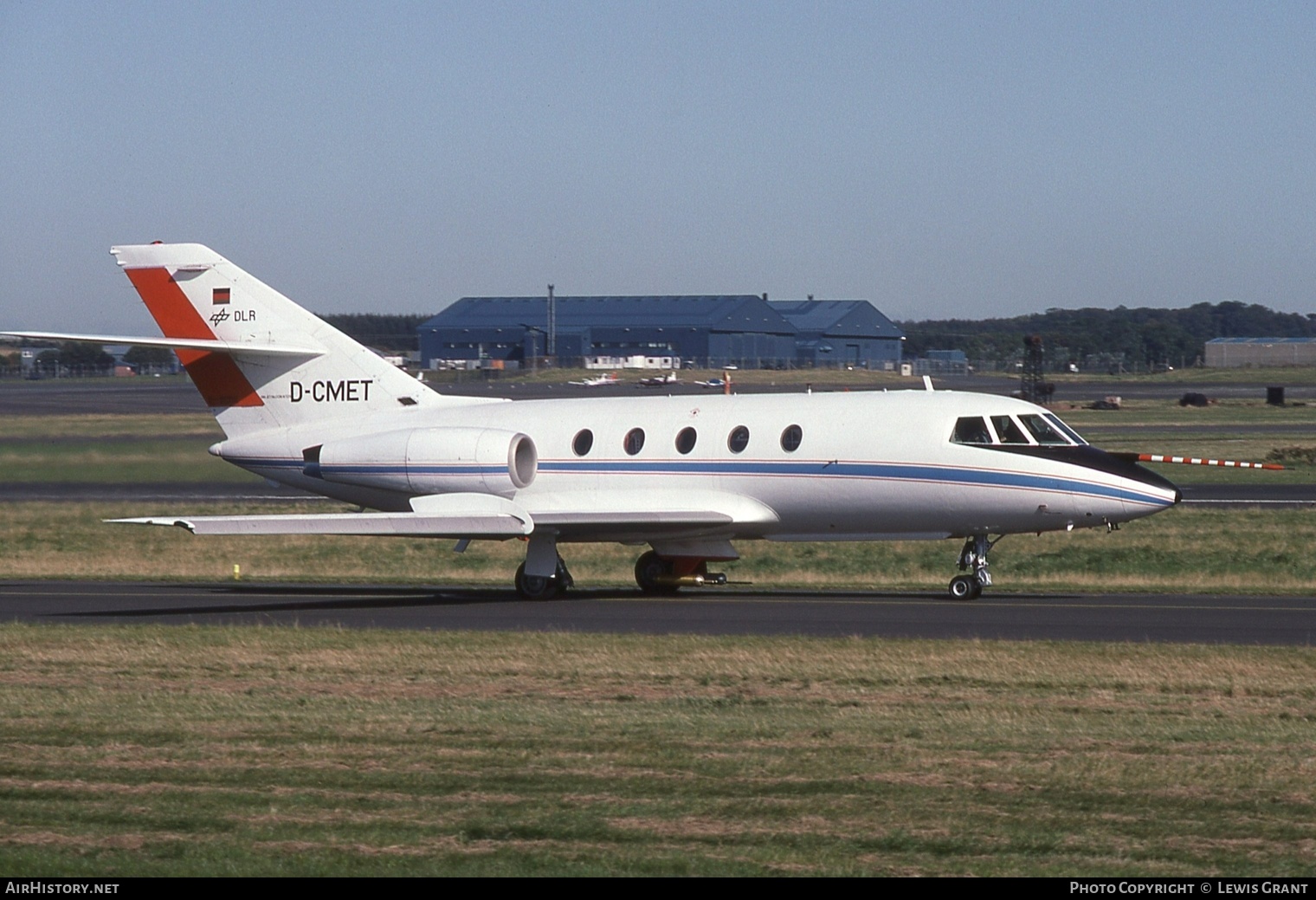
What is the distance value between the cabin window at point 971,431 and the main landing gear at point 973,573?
1407 millimetres

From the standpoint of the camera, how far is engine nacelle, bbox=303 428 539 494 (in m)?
24.9

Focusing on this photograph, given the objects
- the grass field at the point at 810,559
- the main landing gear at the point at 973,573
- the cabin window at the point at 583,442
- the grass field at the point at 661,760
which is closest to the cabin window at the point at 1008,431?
the main landing gear at the point at 973,573

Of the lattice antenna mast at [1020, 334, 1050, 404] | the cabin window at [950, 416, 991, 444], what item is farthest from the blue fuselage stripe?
the lattice antenna mast at [1020, 334, 1050, 404]

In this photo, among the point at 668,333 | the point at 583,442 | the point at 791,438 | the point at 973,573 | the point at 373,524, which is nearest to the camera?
the point at 373,524

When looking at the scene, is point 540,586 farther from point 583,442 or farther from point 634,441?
→ point 634,441

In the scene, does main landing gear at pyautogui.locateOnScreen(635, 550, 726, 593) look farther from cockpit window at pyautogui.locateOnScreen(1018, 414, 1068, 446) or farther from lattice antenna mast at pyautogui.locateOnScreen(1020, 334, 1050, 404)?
lattice antenna mast at pyautogui.locateOnScreen(1020, 334, 1050, 404)

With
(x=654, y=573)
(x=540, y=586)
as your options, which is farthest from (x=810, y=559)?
(x=540, y=586)

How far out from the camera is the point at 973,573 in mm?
23078

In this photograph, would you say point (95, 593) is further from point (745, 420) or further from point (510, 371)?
point (510, 371)

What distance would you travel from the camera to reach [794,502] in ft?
77.4

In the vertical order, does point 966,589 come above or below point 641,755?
below

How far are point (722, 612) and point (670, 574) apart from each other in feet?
12.2

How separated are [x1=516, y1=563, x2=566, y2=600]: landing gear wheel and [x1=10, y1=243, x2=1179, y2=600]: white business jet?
3cm

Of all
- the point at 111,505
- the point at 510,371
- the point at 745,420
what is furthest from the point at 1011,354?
the point at 745,420
